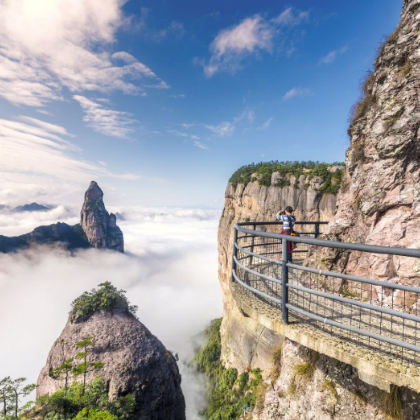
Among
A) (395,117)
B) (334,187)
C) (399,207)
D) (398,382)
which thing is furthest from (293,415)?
(334,187)

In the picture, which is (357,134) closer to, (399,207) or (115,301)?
(399,207)

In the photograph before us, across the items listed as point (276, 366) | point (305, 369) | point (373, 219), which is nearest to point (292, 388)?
point (305, 369)

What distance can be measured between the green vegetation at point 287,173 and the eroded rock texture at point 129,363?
24283 millimetres

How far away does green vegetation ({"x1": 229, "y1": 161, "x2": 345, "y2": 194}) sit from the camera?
27.1m

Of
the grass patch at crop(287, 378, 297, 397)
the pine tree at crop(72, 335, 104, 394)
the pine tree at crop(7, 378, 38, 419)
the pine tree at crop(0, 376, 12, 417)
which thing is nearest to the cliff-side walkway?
the grass patch at crop(287, 378, 297, 397)

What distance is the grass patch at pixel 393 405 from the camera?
290cm

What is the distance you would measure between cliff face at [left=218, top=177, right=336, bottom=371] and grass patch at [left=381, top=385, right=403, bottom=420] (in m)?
21.6

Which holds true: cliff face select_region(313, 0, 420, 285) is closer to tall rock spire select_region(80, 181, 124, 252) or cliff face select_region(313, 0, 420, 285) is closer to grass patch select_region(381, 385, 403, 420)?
A: grass patch select_region(381, 385, 403, 420)

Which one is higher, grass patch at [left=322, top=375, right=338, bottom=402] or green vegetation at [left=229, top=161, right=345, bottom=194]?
green vegetation at [left=229, top=161, right=345, bottom=194]

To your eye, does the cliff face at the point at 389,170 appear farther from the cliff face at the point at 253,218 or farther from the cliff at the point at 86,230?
the cliff at the point at 86,230

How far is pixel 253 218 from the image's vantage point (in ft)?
101

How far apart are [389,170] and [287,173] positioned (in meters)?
25.5

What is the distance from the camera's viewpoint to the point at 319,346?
2840mm

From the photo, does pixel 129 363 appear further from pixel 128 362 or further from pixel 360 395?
pixel 360 395
